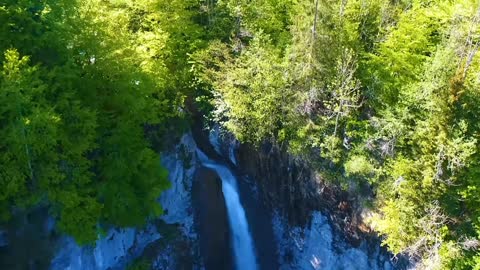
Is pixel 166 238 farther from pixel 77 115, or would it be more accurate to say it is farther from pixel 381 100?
pixel 381 100

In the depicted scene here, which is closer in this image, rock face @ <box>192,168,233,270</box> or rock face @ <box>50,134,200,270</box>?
rock face @ <box>50,134,200,270</box>

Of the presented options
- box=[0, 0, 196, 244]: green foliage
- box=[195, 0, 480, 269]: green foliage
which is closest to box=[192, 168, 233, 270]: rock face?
box=[195, 0, 480, 269]: green foliage

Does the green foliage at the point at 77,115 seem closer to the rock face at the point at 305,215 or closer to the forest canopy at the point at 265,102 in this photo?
the forest canopy at the point at 265,102

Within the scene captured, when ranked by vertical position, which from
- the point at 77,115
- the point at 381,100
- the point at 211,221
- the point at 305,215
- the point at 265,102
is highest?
the point at 77,115

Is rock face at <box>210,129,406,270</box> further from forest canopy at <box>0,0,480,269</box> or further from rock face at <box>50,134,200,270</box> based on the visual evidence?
rock face at <box>50,134,200,270</box>

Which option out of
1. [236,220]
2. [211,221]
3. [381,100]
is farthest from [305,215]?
[381,100]

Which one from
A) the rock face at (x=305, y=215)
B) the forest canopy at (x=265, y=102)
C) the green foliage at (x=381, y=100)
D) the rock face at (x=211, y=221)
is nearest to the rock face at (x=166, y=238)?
the rock face at (x=211, y=221)

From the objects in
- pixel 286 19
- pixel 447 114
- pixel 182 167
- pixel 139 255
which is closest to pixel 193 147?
pixel 182 167
